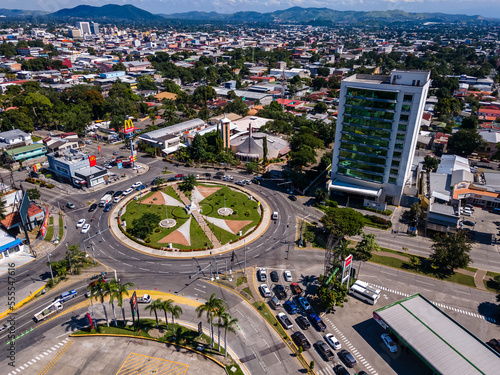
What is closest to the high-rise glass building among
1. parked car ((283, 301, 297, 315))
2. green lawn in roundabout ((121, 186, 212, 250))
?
green lawn in roundabout ((121, 186, 212, 250))

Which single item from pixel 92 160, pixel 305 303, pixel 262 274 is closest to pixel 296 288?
pixel 305 303

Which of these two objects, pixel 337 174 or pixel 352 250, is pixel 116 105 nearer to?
pixel 337 174

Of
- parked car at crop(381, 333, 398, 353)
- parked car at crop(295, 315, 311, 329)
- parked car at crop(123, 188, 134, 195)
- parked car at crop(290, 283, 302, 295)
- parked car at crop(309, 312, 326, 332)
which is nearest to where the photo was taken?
parked car at crop(381, 333, 398, 353)

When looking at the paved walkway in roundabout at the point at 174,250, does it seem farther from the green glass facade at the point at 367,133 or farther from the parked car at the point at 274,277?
the green glass facade at the point at 367,133

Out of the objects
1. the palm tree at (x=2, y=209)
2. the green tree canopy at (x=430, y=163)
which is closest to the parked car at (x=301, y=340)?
the palm tree at (x=2, y=209)

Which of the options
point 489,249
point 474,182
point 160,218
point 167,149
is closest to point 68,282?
point 160,218

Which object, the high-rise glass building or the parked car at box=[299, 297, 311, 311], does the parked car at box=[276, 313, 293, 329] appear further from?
the high-rise glass building

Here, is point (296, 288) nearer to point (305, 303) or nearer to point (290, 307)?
point (305, 303)
